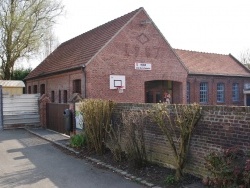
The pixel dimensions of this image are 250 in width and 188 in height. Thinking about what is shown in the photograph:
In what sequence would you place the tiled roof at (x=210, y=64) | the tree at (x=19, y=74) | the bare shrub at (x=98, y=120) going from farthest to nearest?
the tree at (x=19, y=74) → the tiled roof at (x=210, y=64) → the bare shrub at (x=98, y=120)

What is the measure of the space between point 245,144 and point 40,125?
50.1 feet

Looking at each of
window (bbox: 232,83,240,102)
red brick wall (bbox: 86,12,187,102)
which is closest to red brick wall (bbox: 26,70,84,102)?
red brick wall (bbox: 86,12,187,102)

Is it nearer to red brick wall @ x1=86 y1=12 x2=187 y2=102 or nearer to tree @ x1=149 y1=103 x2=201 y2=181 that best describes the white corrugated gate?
red brick wall @ x1=86 y1=12 x2=187 y2=102

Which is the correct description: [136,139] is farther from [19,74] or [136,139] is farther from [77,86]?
[19,74]

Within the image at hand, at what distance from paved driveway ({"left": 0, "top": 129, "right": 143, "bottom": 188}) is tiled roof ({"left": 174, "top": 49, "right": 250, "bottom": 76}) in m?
19.3

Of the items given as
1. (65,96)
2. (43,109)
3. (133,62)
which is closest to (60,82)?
(65,96)

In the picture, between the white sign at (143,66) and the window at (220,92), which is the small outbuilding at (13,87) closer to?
the white sign at (143,66)

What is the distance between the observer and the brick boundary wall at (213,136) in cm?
630

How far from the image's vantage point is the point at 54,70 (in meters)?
24.8

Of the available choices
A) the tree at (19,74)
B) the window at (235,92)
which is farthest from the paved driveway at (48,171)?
the tree at (19,74)

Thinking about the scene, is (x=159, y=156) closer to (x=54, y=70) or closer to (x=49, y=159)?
(x=49, y=159)

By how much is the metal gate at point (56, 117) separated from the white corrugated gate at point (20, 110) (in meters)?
1.13

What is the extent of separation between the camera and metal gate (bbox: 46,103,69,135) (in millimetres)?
16047

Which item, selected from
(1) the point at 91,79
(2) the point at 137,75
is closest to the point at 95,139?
(1) the point at 91,79
